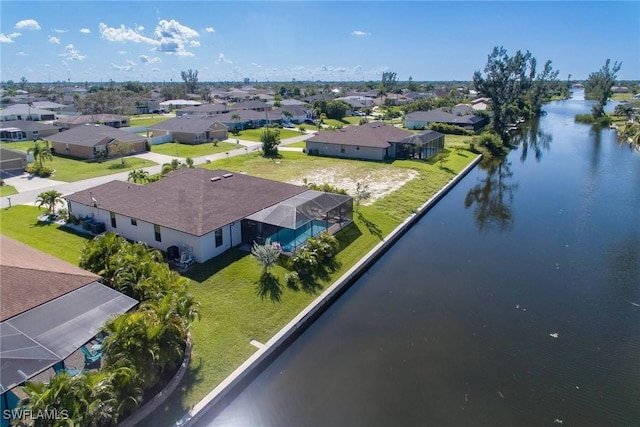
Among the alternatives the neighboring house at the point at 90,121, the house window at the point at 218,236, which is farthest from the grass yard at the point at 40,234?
the neighboring house at the point at 90,121

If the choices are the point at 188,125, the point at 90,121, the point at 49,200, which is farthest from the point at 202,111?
the point at 49,200

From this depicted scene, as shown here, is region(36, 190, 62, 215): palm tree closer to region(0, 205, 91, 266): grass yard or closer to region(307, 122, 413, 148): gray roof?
region(0, 205, 91, 266): grass yard

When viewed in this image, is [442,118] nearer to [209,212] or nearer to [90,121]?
[90,121]

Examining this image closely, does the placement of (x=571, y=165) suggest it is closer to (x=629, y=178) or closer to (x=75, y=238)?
(x=629, y=178)

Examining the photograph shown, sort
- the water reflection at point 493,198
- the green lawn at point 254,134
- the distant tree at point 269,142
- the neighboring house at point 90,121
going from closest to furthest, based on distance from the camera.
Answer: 1. the water reflection at point 493,198
2. the distant tree at point 269,142
3. the neighboring house at point 90,121
4. the green lawn at point 254,134

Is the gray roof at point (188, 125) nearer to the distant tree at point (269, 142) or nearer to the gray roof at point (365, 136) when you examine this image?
the distant tree at point (269, 142)

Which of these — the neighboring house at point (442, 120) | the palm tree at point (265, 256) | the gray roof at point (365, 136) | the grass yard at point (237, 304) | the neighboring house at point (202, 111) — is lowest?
the grass yard at point (237, 304)
